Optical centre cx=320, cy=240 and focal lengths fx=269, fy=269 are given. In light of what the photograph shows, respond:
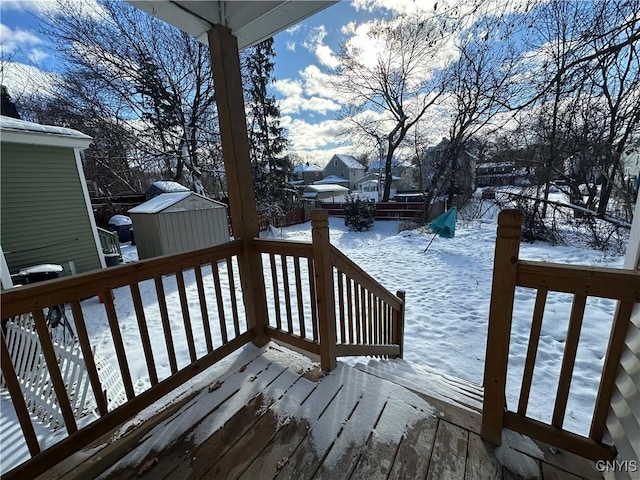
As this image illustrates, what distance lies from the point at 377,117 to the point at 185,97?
9188 mm

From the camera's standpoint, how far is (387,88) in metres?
12.9

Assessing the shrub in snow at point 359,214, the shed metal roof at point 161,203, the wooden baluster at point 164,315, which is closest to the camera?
the wooden baluster at point 164,315

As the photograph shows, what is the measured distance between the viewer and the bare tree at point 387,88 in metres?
11.7

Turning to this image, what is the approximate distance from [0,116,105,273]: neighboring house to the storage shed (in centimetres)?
88

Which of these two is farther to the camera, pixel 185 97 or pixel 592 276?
pixel 185 97

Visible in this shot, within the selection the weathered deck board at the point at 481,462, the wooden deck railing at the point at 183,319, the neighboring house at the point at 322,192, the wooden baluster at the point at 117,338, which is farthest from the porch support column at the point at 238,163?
the neighboring house at the point at 322,192

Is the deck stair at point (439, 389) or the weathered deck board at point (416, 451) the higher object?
the weathered deck board at point (416, 451)

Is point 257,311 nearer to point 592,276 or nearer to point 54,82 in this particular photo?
point 592,276

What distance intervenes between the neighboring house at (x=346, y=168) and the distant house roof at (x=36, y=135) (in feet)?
86.7

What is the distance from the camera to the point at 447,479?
116 centimetres

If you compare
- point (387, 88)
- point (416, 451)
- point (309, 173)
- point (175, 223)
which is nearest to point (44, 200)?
point (175, 223)

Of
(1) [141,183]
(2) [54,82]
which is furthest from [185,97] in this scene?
(1) [141,183]

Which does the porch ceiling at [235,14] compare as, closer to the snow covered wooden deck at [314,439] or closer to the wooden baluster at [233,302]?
the wooden baluster at [233,302]

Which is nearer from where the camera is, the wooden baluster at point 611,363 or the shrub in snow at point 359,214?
the wooden baluster at point 611,363
